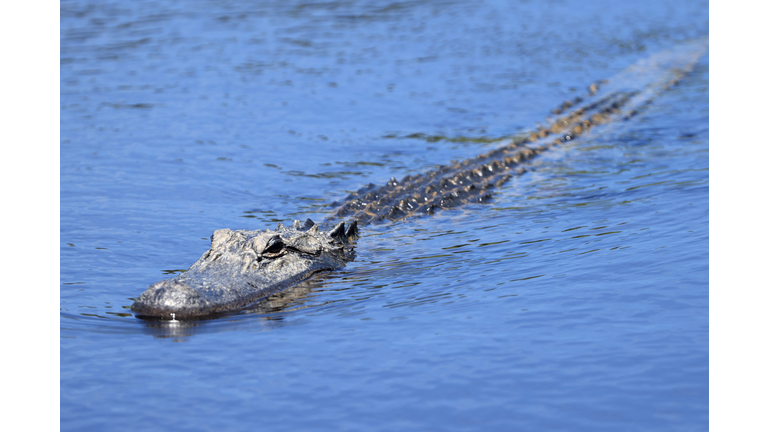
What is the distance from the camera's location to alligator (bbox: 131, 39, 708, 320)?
20.4ft

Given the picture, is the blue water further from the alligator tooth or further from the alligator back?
the alligator back

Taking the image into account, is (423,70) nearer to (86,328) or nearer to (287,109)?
(287,109)

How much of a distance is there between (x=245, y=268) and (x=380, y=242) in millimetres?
1961

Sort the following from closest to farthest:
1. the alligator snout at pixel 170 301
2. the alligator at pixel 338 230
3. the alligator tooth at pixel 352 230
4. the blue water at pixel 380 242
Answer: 1. the blue water at pixel 380 242
2. the alligator snout at pixel 170 301
3. the alligator at pixel 338 230
4. the alligator tooth at pixel 352 230

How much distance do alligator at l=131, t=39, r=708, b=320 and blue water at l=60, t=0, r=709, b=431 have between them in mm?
201

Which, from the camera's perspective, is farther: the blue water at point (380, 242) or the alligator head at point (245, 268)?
the alligator head at point (245, 268)

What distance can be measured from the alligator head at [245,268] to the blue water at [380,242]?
170 mm

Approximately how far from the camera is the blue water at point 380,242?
5.07 meters

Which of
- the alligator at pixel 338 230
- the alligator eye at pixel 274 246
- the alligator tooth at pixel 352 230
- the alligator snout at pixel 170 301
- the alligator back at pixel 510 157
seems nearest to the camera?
the alligator snout at pixel 170 301

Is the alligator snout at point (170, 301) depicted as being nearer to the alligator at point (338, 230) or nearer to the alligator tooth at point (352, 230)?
the alligator at point (338, 230)

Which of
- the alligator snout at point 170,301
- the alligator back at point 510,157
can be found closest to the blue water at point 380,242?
the alligator snout at point 170,301

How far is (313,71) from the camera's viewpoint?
1752cm

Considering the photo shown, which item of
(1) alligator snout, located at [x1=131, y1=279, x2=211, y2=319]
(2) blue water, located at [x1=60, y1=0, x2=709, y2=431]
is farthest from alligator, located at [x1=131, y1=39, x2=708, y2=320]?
(2) blue water, located at [x1=60, y1=0, x2=709, y2=431]

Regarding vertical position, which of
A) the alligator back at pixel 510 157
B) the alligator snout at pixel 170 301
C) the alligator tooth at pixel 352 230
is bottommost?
→ the alligator snout at pixel 170 301
